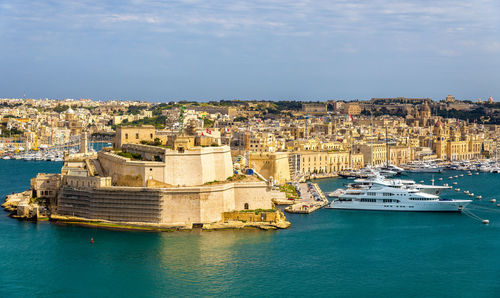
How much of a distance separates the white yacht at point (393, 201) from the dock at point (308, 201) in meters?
0.75

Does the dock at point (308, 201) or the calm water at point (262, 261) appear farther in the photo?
the dock at point (308, 201)

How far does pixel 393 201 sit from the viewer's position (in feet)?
79.3

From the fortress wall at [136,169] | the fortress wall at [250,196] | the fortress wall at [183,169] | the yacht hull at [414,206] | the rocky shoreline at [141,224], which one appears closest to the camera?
the rocky shoreline at [141,224]

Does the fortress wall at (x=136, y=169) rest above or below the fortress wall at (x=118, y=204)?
above

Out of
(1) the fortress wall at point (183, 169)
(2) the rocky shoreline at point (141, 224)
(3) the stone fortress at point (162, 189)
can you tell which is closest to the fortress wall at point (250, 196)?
(3) the stone fortress at point (162, 189)

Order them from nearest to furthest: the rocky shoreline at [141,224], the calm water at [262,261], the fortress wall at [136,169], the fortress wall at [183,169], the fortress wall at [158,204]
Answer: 1. the calm water at [262,261]
2. the rocky shoreline at [141,224]
3. the fortress wall at [158,204]
4. the fortress wall at [136,169]
5. the fortress wall at [183,169]

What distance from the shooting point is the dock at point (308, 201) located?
76.6 feet

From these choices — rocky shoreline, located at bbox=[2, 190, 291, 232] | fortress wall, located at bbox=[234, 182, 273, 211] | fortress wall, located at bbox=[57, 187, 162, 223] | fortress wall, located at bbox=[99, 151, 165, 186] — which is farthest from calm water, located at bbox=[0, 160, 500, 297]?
fortress wall, located at bbox=[99, 151, 165, 186]

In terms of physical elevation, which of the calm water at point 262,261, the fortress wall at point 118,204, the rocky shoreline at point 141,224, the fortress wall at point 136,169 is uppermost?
the fortress wall at point 136,169

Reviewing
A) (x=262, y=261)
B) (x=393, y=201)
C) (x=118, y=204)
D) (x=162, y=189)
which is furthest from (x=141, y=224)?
(x=393, y=201)

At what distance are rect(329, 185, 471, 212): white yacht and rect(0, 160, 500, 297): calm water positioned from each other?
174cm

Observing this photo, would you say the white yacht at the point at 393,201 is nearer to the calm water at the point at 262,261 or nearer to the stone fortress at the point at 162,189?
the calm water at the point at 262,261

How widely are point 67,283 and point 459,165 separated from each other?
1297 inches

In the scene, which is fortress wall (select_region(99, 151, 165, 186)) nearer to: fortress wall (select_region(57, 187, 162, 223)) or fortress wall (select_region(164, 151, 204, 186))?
fortress wall (select_region(164, 151, 204, 186))
